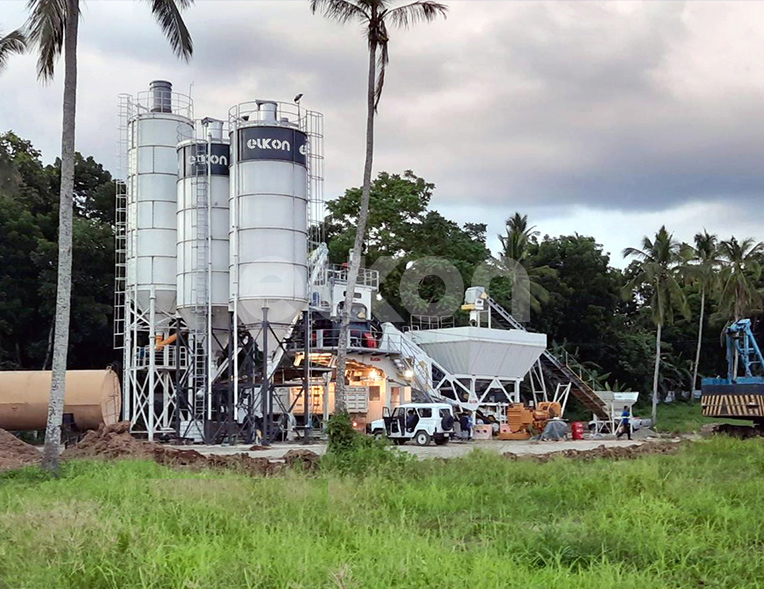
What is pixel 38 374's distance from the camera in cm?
3444

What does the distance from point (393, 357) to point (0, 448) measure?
2177cm

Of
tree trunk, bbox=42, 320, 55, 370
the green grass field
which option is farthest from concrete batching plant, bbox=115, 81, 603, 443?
the green grass field

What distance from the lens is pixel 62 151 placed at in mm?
20641

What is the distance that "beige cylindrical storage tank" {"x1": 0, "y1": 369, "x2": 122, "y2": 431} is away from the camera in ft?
111

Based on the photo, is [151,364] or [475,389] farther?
[475,389]

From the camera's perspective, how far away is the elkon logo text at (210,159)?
39.2 m

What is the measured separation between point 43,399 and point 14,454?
7.84 metres

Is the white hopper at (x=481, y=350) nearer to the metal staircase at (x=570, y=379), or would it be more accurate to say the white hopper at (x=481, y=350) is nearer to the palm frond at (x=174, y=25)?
the metal staircase at (x=570, y=379)

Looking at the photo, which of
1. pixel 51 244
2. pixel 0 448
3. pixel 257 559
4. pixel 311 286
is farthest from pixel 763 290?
pixel 257 559

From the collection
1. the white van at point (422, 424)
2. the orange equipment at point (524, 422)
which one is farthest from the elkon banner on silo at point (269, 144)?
the orange equipment at point (524, 422)

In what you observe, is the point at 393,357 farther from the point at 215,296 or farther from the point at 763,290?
the point at 763,290

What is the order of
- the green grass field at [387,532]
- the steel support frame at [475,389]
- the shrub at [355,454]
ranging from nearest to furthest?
1. the green grass field at [387,532]
2. the shrub at [355,454]
3. the steel support frame at [475,389]

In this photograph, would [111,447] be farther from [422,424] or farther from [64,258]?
[422,424]

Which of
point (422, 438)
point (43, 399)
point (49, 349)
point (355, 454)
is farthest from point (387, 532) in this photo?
point (49, 349)
